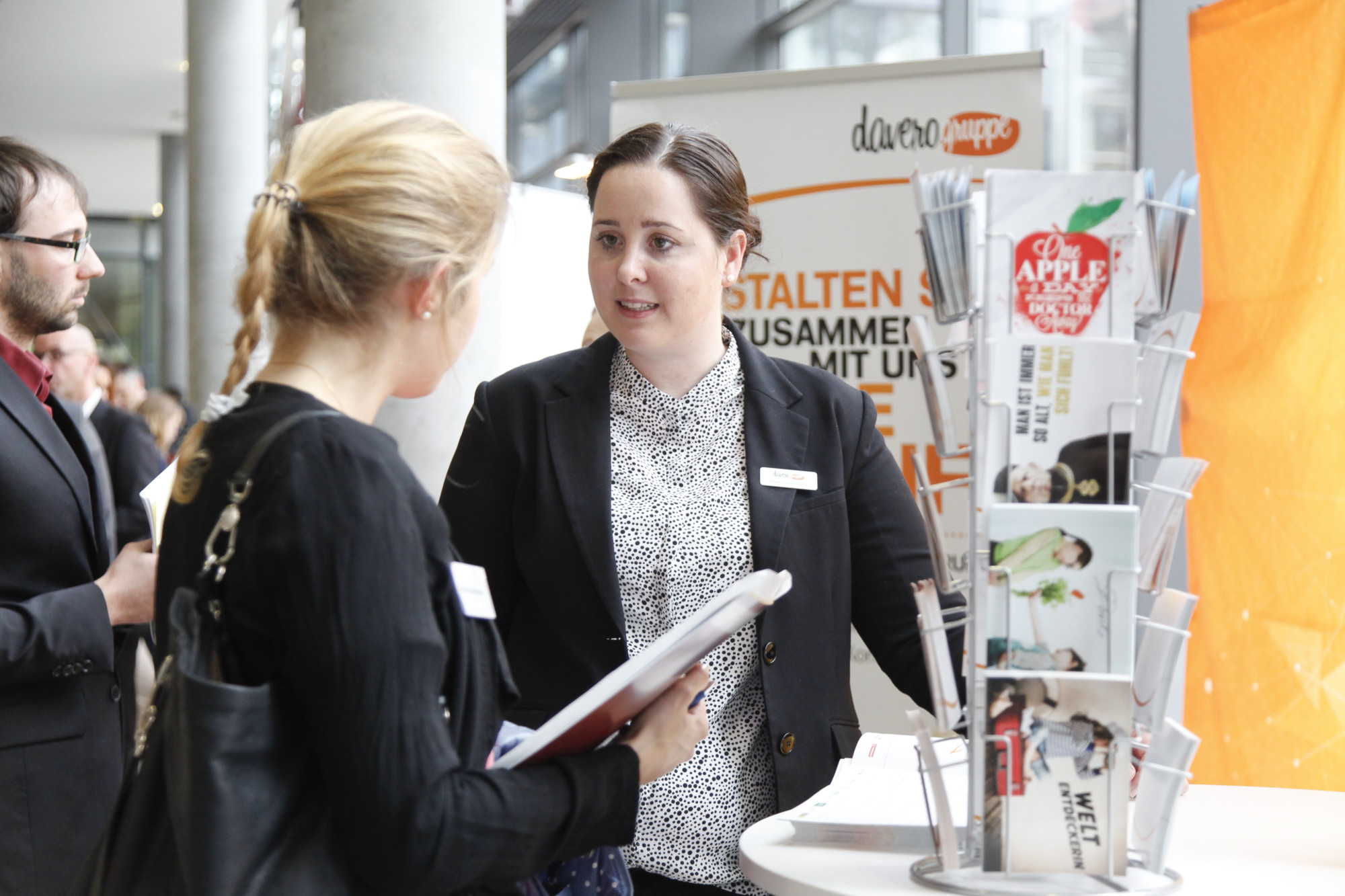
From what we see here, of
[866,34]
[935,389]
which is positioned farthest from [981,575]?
[866,34]

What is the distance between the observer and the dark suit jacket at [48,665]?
1945 millimetres

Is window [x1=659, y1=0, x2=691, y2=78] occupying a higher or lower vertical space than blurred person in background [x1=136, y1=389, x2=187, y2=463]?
higher

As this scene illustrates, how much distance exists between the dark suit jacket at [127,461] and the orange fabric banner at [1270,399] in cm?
302

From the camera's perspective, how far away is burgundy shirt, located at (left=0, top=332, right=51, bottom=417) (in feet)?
7.00

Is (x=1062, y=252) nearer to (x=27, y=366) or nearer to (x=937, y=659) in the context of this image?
(x=937, y=659)

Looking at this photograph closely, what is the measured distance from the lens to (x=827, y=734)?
5.93 feet

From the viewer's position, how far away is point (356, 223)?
1166 millimetres

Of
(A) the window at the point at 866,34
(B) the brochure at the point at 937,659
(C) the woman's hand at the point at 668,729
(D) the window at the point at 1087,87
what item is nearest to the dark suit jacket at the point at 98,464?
(C) the woman's hand at the point at 668,729

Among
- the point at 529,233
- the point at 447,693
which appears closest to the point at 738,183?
the point at 447,693

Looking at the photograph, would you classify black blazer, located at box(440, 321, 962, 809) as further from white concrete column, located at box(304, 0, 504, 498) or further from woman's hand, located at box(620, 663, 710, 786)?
white concrete column, located at box(304, 0, 504, 498)

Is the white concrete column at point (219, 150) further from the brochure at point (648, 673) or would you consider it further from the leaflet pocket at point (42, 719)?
the brochure at point (648, 673)

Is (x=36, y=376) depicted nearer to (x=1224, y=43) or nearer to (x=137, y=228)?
(x=1224, y=43)

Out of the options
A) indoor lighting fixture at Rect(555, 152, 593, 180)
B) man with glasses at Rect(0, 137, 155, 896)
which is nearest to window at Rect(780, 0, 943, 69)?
indoor lighting fixture at Rect(555, 152, 593, 180)

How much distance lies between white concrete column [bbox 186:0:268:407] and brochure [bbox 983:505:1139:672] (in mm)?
Answer: 8357
